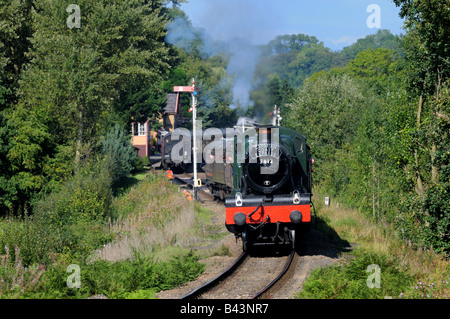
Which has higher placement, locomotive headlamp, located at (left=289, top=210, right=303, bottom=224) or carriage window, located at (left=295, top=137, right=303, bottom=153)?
carriage window, located at (left=295, top=137, right=303, bottom=153)

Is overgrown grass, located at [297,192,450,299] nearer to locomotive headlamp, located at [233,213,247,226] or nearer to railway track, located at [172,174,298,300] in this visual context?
railway track, located at [172,174,298,300]

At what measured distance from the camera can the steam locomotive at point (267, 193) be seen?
1342 cm

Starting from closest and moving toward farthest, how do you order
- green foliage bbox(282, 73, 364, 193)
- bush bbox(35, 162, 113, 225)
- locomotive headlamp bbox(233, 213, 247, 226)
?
locomotive headlamp bbox(233, 213, 247, 226)
bush bbox(35, 162, 113, 225)
green foliage bbox(282, 73, 364, 193)

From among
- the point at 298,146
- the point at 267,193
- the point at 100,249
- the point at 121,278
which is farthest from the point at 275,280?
the point at 100,249

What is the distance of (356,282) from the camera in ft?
32.7

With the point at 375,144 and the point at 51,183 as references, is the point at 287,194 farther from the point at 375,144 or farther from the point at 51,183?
the point at 51,183

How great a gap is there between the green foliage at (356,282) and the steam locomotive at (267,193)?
2380mm

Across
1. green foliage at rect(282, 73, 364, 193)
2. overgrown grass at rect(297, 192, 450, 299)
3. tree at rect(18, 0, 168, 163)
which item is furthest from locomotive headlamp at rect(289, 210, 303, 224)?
tree at rect(18, 0, 168, 163)

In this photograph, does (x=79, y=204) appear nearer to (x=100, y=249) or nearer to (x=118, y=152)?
(x=100, y=249)

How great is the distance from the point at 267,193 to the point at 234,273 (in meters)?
2.57

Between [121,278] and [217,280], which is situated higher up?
[121,278]

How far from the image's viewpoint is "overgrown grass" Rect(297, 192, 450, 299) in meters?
9.57

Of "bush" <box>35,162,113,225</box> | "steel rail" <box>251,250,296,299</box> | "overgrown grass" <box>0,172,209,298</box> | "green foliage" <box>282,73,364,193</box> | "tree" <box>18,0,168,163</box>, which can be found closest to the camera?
"steel rail" <box>251,250,296,299</box>

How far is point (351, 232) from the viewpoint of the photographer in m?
16.7
